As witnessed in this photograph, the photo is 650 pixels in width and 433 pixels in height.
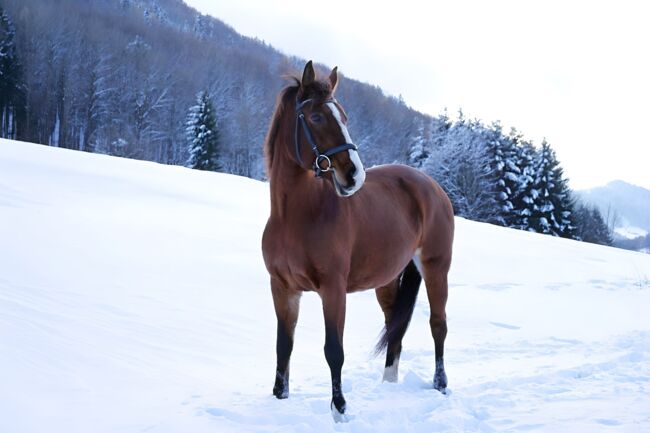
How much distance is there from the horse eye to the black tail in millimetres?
1920

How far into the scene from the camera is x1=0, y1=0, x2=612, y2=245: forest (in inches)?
1353

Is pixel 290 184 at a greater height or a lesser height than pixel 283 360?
greater

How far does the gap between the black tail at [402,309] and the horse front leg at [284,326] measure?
38.7 inches

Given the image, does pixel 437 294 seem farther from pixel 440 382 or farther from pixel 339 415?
pixel 339 415

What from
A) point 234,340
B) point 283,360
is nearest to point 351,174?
point 283,360

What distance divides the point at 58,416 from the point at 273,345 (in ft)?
8.46

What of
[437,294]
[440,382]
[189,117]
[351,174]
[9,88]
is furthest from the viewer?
[189,117]

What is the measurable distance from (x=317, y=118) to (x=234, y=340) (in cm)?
270

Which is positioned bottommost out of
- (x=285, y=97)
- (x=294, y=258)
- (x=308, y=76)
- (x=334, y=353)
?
(x=334, y=353)

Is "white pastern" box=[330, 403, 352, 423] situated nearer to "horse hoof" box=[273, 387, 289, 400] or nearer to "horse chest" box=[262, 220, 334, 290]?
"horse hoof" box=[273, 387, 289, 400]

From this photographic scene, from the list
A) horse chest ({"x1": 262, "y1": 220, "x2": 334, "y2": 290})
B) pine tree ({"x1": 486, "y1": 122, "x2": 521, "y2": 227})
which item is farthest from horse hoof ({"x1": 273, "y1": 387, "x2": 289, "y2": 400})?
pine tree ({"x1": 486, "y1": 122, "x2": 521, "y2": 227})

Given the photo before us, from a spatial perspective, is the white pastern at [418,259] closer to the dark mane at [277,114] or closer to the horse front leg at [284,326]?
the horse front leg at [284,326]

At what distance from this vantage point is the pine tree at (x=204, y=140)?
4091 cm

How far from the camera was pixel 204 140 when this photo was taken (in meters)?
41.1
